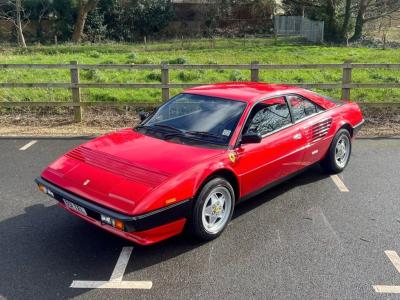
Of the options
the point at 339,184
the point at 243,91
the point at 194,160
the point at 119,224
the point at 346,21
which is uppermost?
the point at 346,21

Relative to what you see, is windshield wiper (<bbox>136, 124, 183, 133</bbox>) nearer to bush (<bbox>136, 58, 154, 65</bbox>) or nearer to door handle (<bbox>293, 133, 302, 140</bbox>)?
door handle (<bbox>293, 133, 302, 140</bbox>)

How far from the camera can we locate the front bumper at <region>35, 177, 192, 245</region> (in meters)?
3.47

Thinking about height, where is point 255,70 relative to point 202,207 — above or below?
above

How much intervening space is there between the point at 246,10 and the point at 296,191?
115 ft

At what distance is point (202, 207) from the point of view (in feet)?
13.0

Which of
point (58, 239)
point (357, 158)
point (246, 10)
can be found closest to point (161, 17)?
point (246, 10)

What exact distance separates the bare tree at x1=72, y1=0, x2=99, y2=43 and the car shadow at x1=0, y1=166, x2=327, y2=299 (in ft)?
93.1

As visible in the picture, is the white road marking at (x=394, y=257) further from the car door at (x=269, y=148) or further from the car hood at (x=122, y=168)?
the car hood at (x=122, y=168)

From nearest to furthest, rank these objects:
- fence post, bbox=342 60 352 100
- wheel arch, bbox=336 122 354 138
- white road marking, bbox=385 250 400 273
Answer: white road marking, bbox=385 250 400 273 → wheel arch, bbox=336 122 354 138 → fence post, bbox=342 60 352 100

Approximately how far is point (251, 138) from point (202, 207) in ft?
3.02

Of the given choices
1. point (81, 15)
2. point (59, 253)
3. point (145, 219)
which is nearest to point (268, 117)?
point (145, 219)

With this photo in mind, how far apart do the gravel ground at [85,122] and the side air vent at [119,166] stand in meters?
4.18

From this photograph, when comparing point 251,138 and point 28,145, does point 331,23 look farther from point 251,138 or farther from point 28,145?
point 251,138

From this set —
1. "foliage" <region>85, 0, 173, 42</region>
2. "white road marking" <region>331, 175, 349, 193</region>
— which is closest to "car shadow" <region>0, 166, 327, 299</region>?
"white road marking" <region>331, 175, 349, 193</region>
